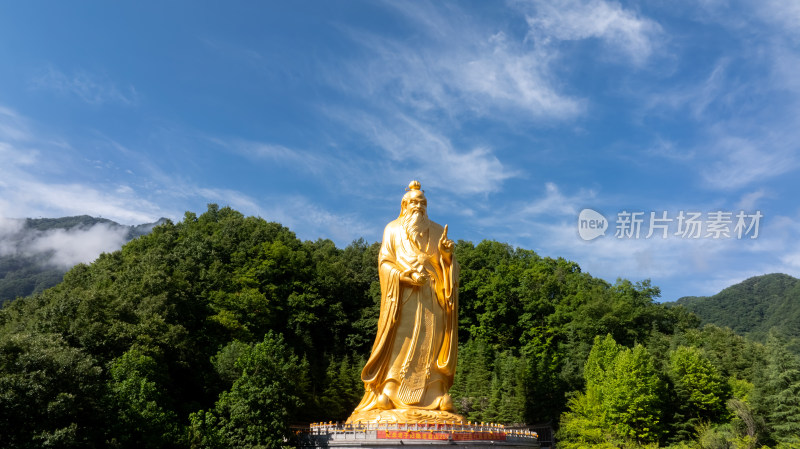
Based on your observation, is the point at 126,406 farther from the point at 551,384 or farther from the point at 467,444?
the point at 551,384

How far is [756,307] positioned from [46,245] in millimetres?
97972

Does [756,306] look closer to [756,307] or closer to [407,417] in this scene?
[756,307]

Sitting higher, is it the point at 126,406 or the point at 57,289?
the point at 57,289

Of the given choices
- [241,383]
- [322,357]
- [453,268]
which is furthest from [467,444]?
[322,357]

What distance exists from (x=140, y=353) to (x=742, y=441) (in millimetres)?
19633

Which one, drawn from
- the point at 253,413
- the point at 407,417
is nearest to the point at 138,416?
the point at 253,413

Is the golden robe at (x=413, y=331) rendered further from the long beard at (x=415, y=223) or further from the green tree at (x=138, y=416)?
the green tree at (x=138, y=416)

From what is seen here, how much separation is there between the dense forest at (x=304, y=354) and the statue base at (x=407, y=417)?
2.41 metres

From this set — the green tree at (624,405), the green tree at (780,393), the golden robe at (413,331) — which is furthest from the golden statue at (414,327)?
the green tree at (780,393)

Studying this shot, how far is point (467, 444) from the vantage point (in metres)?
17.2

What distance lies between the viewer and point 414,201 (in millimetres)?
20969

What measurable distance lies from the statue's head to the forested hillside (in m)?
30.3

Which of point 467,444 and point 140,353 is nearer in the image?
point 467,444

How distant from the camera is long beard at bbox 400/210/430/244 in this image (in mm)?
20375
